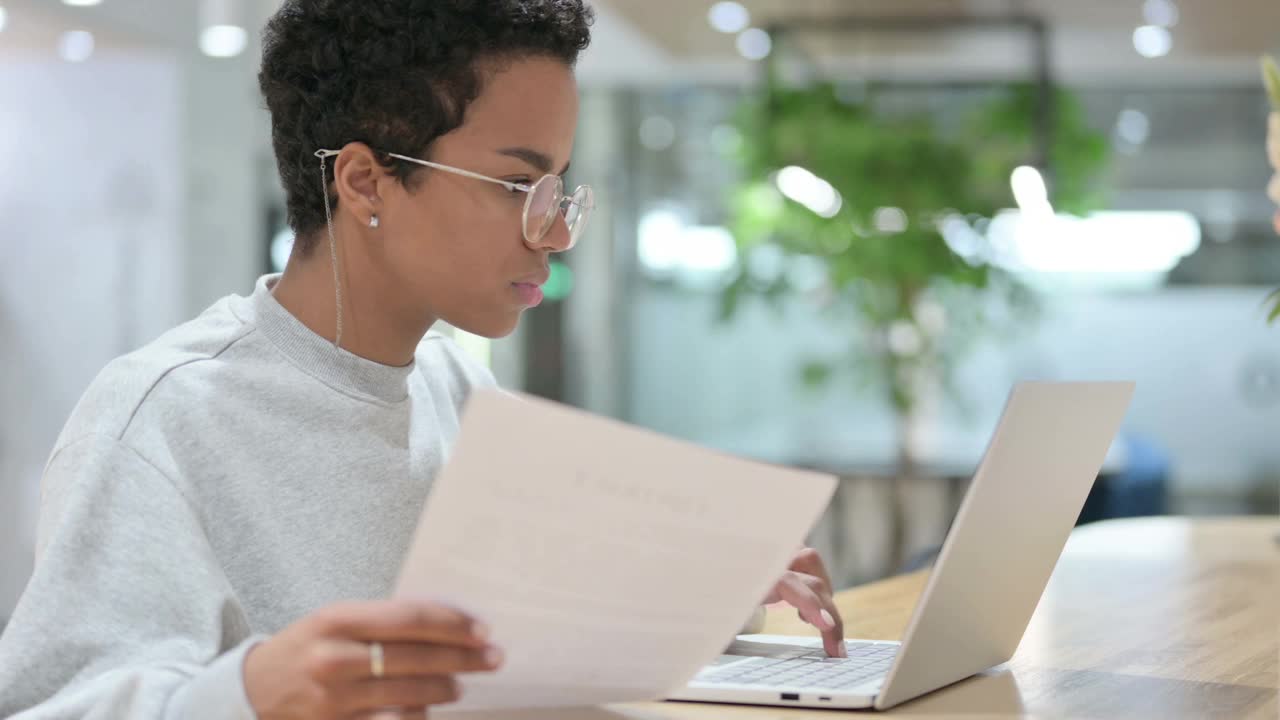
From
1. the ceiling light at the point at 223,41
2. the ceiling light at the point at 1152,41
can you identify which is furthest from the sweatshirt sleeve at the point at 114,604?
the ceiling light at the point at 1152,41

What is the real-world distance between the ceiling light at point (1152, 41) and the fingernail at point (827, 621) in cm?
508

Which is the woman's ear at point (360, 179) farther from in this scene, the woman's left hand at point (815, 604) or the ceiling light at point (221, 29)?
the ceiling light at point (221, 29)

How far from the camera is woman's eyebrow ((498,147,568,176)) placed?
121 centimetres

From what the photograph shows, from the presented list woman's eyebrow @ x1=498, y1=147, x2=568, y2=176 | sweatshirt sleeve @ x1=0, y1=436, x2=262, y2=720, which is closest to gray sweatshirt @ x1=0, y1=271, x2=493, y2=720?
sweatshirt sleeve @ x1=0, y1=436, x2=262, y2=720

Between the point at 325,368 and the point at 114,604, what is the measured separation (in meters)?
0.32

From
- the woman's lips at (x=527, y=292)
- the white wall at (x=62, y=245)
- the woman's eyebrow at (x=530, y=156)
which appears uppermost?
the white wall at (x=62, y=245)

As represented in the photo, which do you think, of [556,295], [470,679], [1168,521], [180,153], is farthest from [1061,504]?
[556,295]

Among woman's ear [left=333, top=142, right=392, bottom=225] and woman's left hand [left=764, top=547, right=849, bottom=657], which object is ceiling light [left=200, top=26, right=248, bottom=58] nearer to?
woman's ear [left=333, top=142, right=392, bottom=225]

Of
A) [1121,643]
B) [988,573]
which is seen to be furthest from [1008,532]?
[1121,643]

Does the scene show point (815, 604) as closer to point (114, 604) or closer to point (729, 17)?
point (114, 604)

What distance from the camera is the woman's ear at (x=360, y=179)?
1.23 meters

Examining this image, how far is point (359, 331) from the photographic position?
1.26 meters

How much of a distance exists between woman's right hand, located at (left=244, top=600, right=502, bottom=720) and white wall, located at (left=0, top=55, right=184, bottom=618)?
324cm

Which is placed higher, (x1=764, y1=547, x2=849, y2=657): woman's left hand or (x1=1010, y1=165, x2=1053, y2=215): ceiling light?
(x1=1010, y1=165, x2=1053, y2=215): ceiling light
